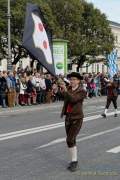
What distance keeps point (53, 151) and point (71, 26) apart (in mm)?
49414

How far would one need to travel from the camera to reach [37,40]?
275 inches

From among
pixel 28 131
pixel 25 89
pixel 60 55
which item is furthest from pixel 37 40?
pixel 60 55

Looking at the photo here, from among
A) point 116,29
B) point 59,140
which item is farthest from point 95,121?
point 116,29

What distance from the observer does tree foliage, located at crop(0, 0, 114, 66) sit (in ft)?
160

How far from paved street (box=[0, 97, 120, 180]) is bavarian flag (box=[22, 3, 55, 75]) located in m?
2.13

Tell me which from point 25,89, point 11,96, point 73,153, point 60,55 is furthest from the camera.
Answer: point 60,55

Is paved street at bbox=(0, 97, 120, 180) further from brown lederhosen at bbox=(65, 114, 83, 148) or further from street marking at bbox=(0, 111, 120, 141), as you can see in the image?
brown lederhosen at bbox=(65, 114, 83, 148)

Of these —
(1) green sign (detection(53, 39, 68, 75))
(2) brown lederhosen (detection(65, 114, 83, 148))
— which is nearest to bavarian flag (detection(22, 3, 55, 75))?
(2) brown lederhosen (detection(65, 114, 83, 148))

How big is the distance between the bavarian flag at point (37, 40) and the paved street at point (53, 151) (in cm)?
213

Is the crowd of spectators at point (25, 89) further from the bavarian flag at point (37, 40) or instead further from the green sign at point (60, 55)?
the bavarian flag at point (37, 40)

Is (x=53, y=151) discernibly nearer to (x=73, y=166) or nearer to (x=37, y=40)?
(x=73, y=166)

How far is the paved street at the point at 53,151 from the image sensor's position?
8.55 m

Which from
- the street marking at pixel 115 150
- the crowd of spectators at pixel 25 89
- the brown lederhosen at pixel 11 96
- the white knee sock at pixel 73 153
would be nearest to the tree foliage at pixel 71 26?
the crowd of spectators at pixel 25 89

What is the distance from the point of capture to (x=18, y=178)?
809 cm
